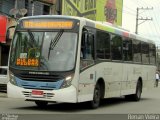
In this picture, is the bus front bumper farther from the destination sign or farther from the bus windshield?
the destination sign

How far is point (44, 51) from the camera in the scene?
16.1m

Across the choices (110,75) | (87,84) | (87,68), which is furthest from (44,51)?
(110,75)

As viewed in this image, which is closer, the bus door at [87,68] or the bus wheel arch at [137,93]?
the bus door at [87,68]

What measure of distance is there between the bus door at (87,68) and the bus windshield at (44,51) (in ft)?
1.65

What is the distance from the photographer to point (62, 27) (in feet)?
53.4

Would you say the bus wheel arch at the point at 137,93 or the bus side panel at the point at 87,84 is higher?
the bus side panel at the point at 87,84

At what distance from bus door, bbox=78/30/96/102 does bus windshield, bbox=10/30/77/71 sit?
0.50 meters

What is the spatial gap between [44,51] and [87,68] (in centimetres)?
165

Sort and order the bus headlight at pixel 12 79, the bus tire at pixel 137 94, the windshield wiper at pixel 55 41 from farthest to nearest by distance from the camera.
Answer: the bus tire at pixel 137 94 → the bus headlight at pixel 12 79 → the windshield wiper at pixel 55 41

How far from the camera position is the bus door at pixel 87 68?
637 inches

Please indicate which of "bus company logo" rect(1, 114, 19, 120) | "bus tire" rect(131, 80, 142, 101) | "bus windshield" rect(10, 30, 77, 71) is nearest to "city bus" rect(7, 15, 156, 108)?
"bus windshield" rect(10, 30, 77, 71)

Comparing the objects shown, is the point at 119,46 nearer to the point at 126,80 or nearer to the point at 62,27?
the point at 126,80

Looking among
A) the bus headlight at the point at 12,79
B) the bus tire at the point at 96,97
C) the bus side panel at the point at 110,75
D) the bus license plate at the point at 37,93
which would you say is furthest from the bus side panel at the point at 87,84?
the bus headlight at the point at 12,79

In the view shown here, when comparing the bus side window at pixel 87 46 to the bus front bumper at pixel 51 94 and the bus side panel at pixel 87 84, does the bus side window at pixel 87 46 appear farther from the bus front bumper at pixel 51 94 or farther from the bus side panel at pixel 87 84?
the bus front bumper at pixel 51 94
